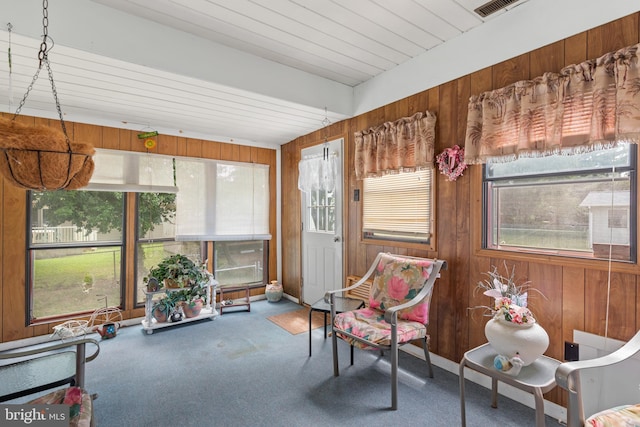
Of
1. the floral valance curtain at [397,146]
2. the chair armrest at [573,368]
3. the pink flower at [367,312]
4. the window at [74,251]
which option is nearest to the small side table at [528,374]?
the chair armrest at [573,368]

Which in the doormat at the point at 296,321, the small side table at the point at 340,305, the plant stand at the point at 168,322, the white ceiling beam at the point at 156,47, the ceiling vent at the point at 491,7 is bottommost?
the doormat at the point at 296,321

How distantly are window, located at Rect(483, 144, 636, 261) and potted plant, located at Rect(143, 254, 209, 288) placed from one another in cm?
290

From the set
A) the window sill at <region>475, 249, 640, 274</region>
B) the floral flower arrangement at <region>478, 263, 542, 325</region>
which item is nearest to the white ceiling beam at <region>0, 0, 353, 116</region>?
the window sill at <region>475, 249, 640, 274</region>

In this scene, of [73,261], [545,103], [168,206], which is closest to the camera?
[545,103]

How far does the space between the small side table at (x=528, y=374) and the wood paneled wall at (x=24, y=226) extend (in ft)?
11.0

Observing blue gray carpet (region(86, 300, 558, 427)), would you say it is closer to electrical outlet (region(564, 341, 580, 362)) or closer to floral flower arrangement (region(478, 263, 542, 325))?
electrical outlet (region(564, 341, 580, 362))

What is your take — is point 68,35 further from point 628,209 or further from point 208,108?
point 628,209

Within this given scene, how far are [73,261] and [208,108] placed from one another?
2.19m

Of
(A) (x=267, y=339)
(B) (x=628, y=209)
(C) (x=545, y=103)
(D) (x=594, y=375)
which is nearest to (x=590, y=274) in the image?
(B) (x=628, y=209)

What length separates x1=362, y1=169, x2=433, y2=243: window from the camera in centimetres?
267

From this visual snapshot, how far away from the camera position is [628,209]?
1651 millimetres

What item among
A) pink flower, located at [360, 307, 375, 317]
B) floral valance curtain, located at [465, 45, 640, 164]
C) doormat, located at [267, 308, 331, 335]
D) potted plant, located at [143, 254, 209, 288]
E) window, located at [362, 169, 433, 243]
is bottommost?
doormat, located at [267, 308, 331, 335]

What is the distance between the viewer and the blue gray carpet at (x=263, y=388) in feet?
6.22

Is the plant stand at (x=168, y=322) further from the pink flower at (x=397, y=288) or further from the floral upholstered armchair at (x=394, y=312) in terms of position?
the pink flower at (x=397, y=288)
